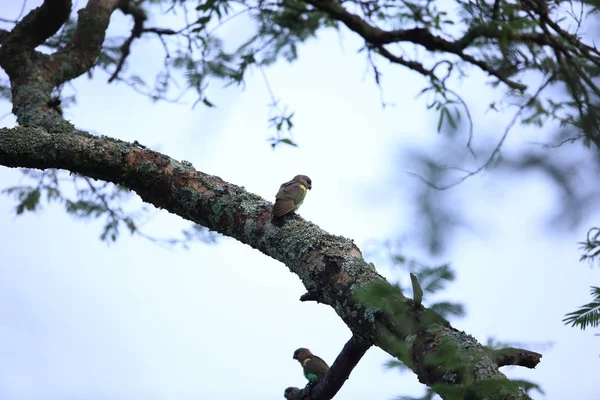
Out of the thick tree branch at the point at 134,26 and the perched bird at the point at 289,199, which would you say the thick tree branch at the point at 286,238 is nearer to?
the perched bird at the point at 289,199

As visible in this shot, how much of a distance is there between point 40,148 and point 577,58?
282 centimetres

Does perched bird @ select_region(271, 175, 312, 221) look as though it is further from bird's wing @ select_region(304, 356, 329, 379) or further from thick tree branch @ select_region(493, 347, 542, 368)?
bird's wing @ select_region(304, 356, 329, 379)

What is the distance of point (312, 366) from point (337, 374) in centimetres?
345

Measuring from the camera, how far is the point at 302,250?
2904 mm

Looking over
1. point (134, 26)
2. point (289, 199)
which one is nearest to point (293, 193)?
point (289, 199)

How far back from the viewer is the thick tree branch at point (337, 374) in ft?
9.62

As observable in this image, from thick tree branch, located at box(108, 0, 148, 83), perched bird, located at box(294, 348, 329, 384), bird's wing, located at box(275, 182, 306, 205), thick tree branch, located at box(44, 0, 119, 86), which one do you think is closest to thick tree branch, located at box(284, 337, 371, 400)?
bird's wing, located at box(275, 182, 306, 205)

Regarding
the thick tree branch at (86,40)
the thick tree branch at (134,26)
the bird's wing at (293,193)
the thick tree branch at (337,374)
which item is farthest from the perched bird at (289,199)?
the thick tree branch at (134,26)

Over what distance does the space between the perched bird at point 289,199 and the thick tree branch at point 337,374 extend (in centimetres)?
70

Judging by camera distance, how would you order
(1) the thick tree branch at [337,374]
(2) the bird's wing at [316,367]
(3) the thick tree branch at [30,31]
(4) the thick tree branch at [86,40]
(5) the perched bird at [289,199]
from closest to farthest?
(1) the thick tree branch at [337,374]
(5) the perched bird at [289,199]
(3) the thick tree branch at [30,31]
(4) the thick tree branch at [86,40]
(2) the bird's wing at [316,367]

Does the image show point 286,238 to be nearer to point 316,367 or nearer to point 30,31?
point 30,31

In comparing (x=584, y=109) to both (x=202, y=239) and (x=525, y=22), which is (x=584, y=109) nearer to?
(x=525, y=22)

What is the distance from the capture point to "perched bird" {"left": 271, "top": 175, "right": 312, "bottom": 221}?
126 inches

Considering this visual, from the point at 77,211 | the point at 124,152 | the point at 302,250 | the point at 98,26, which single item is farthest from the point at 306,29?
the point at 302,250
